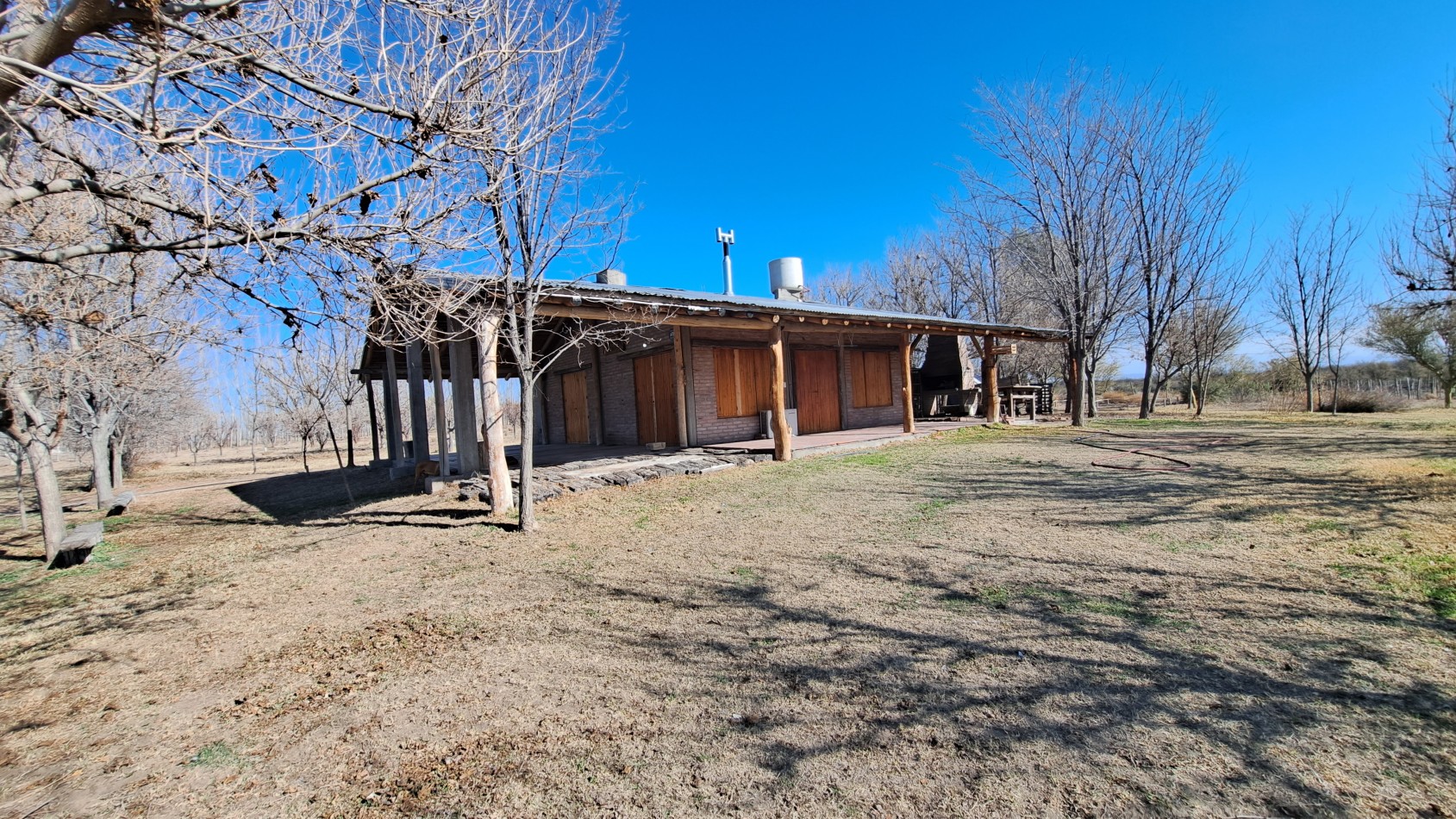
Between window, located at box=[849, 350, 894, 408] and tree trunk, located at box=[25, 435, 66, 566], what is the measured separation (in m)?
14.3

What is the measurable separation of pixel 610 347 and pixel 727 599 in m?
10.6

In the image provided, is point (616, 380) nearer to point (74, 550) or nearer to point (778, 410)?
point (778, 410)

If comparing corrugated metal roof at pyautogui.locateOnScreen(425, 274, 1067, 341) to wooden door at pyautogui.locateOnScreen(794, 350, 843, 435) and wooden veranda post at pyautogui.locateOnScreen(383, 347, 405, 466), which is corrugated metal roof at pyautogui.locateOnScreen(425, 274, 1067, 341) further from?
wooden veranda post at pyautogui.locateOnScreen(383, 347, 405, 466)

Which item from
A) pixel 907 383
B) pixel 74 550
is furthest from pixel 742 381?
pixel 74 550

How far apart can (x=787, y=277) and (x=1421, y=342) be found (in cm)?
2408

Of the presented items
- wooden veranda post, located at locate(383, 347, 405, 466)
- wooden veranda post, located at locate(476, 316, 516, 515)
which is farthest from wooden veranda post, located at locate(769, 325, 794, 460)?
wooden veranda post, located at locate(383, 347, 405, 466)

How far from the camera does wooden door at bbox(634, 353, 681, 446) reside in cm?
1266

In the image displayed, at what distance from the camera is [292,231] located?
2.84m

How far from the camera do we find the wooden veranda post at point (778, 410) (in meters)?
10.2

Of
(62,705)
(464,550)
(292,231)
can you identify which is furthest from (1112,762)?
(464,550)

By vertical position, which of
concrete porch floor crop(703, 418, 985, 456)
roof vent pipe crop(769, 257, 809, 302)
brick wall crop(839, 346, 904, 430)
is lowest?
concrete porch floor crop(703, 418, 985, 456)

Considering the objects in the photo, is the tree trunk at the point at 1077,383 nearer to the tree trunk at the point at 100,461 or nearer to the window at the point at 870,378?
the window at the point at 870,378

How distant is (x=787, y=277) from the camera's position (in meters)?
19.2

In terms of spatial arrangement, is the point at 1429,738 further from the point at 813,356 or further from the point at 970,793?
the point at 813,356
